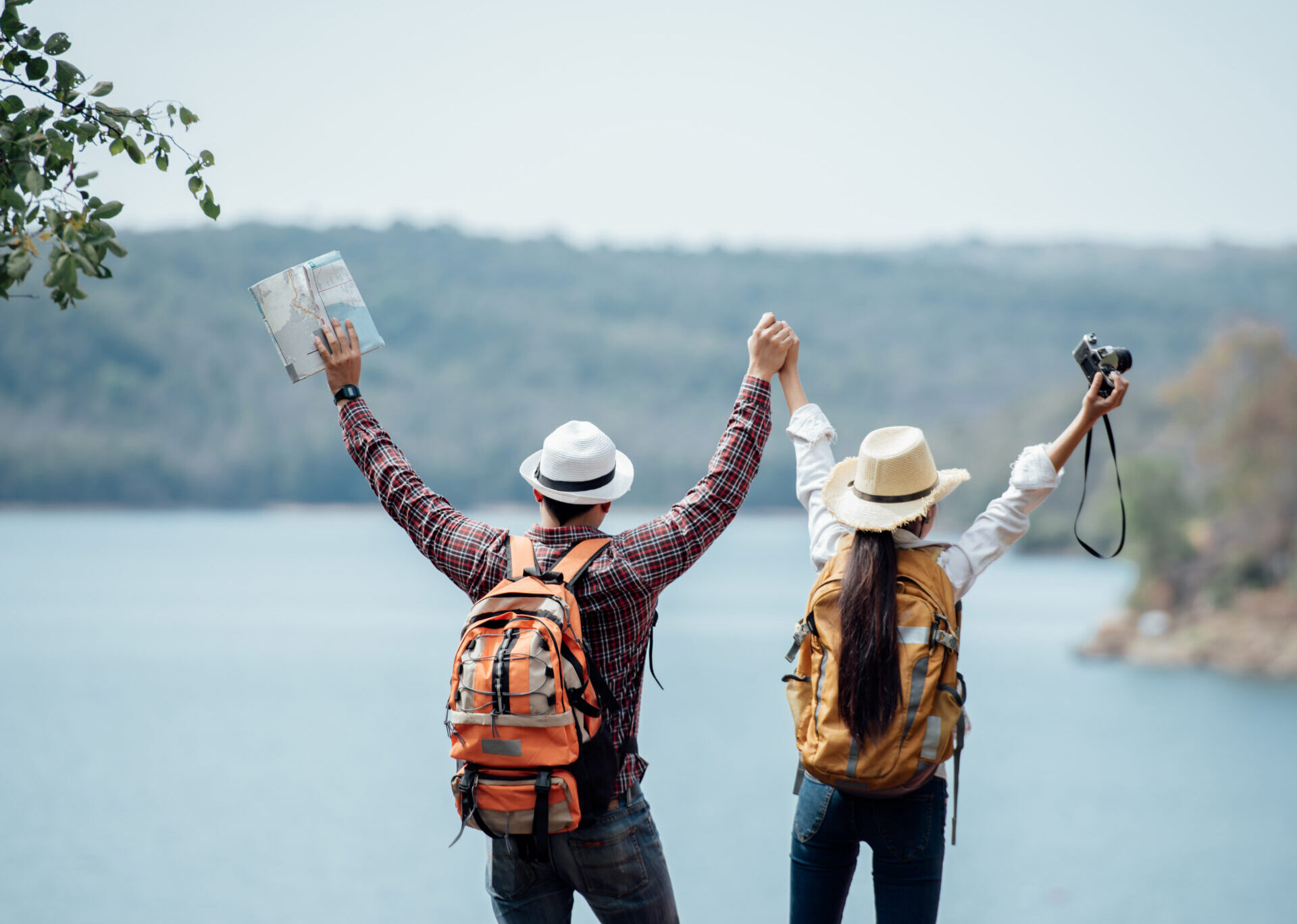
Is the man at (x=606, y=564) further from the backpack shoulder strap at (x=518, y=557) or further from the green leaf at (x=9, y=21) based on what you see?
the green leaf at (x=9, y=21)

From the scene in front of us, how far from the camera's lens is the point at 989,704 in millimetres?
27125

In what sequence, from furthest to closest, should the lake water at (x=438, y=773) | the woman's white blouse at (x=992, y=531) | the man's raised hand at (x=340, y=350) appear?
the lake water at (x=438, y=773) < the man's raised hand at (x=340, y=350) < the woman's white blouse at (x=992, y=531)

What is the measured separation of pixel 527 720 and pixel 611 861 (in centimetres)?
30

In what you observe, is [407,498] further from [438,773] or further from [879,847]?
[438,773]

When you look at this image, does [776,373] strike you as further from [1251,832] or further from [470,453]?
[470,453]

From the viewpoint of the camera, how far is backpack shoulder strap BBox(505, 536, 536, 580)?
6.46 ft

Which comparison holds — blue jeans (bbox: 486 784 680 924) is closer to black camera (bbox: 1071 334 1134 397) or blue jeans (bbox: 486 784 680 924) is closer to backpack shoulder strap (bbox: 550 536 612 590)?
backpack shoulder strap (bbox: 550 536 612 590)

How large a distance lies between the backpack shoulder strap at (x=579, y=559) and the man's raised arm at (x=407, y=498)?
118 mm

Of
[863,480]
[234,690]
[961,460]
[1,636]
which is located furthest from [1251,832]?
[961,460]

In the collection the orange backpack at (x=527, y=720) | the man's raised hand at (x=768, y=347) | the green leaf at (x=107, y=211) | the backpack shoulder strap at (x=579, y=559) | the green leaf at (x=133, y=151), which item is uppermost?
the green leaf at (x=133, y=151)

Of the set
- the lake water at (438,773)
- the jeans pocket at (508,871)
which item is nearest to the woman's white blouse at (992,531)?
the jeans pocket at (508,871)

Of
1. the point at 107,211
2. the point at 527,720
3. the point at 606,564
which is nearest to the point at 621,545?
the point at 606,564

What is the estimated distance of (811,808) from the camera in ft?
6.67

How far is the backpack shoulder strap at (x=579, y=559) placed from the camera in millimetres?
1934
